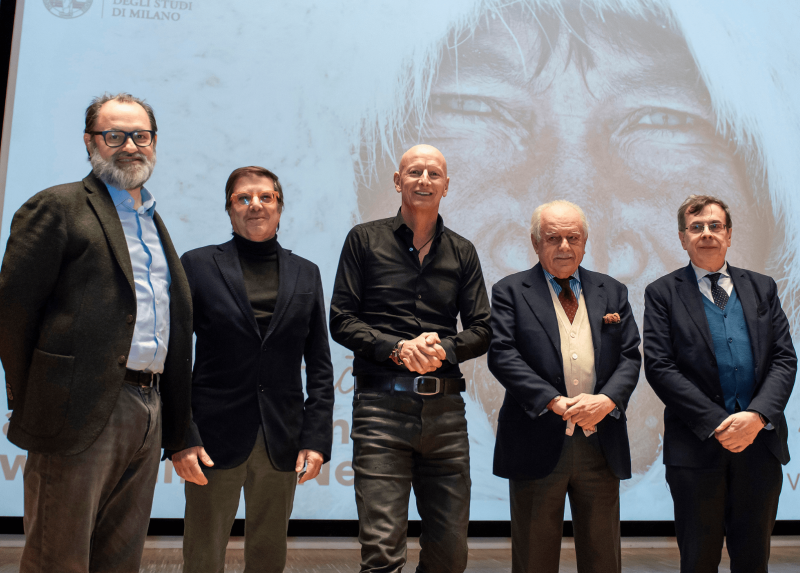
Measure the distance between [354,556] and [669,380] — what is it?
6.61 ft

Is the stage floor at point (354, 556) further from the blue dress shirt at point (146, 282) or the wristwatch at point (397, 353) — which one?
the blue dress shirt at point (146, 282)

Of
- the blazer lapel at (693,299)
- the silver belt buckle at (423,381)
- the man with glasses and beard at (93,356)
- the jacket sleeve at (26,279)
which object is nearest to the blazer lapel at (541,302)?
the silver belt buckle at (423,381)

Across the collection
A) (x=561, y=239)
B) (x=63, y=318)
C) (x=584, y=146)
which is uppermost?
(x=584, y=146)

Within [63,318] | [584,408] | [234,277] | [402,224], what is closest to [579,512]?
[584,408]

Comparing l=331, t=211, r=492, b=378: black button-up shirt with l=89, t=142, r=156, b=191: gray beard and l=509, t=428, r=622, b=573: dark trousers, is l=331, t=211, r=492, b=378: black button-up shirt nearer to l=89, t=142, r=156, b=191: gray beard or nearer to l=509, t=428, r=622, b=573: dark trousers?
l=509, t=428, r=622, b=573: dark trousers

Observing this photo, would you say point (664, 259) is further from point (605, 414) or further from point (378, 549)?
point (378, 549)

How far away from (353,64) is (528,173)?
1.27 m

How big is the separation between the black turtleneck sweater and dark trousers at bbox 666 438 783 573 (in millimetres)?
1672

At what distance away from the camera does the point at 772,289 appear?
2566 millimetres

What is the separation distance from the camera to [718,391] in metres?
2.36

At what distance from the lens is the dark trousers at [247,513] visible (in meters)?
2.00

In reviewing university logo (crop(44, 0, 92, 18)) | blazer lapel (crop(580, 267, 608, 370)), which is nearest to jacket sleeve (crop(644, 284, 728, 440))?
blazer lapel (crop(580, 267, 608, 370))

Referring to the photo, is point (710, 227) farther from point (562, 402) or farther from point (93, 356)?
point (93, 356)

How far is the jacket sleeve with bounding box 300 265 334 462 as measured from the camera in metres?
2.17
